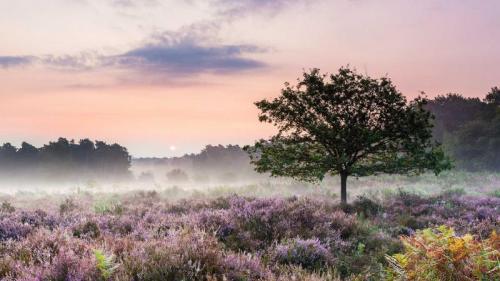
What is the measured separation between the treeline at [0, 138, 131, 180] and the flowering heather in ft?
240

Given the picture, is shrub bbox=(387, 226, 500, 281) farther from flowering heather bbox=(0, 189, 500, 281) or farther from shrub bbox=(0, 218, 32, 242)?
shrub bbox=(0, 218, 32, 242)

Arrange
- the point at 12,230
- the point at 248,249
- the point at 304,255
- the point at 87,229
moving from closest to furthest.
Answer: the point at 304,255
the point at 248,249
the point at 12,230
the point at 87,229

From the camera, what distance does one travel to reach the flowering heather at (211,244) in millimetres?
4949

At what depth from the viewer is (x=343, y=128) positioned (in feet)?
57.6

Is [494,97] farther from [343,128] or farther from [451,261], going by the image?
[451,261]

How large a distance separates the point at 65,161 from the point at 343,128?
244 ft

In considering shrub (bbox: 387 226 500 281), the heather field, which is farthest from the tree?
shrub (bbox: 387 226 500 281)

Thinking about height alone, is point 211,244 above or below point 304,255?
above

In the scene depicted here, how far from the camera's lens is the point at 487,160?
58.4 m

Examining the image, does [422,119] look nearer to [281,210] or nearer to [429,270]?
[281,210]

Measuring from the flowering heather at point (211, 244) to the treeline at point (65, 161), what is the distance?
73.2 m

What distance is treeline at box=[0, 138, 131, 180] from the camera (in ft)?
268

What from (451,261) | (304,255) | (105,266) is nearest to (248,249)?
(304,255)

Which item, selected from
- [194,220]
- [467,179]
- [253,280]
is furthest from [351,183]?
[253,280]
